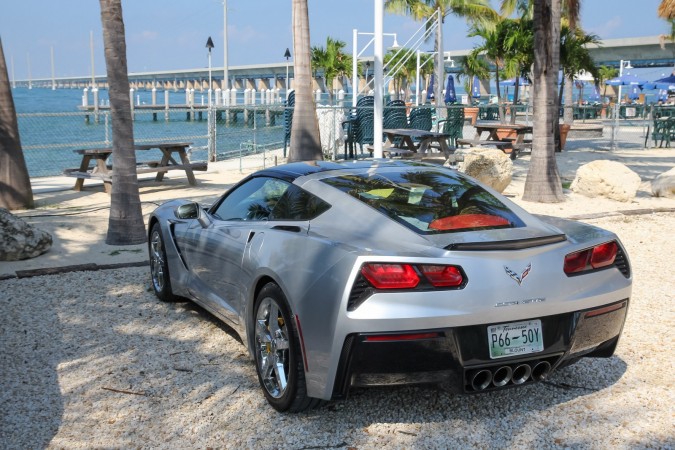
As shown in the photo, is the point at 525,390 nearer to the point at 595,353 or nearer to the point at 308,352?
the point at 595,353

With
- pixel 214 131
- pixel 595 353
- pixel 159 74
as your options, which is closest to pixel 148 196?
pixel 214 131

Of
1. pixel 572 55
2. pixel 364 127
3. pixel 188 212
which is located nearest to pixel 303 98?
pixel 364 127

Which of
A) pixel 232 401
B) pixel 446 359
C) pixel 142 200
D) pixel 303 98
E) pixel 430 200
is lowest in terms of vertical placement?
pixel 232 401

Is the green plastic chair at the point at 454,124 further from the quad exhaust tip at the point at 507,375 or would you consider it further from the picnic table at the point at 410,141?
the quad exhaust tip at the point at 507,375

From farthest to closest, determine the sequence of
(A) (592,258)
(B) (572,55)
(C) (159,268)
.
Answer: (B) (572,55)
(C) (159,268)
(A) (592,258)

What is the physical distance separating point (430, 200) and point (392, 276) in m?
1.07

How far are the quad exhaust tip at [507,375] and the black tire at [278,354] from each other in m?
0.87

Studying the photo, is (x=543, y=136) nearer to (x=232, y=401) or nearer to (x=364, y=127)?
(x=364, y=127)

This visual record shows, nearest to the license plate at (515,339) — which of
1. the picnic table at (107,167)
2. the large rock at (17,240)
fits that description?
the large rock at (17,240)

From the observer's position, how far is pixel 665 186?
13750 mm

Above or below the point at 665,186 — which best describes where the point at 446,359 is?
above

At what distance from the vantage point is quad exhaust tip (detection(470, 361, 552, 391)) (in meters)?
3.88

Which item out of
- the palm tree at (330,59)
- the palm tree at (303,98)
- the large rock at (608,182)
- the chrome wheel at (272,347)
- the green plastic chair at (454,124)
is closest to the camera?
the chrome wheel at (272,347)

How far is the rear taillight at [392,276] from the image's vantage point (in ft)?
12.1
